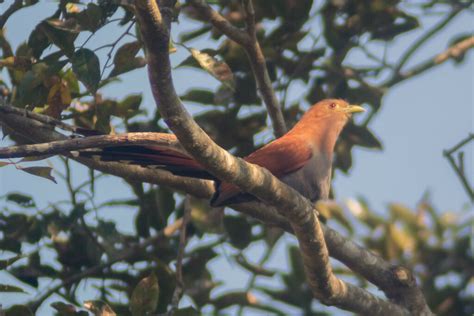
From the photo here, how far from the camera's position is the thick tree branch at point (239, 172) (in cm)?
252

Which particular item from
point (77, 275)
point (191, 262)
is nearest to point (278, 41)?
point (191, 262)

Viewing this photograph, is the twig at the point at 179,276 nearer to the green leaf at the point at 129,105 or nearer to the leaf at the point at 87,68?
the green leaf at the point at 129,105

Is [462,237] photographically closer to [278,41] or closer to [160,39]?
[278,41]

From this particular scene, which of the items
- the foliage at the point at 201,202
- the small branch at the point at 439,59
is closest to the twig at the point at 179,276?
the foliage at the point at 201,202

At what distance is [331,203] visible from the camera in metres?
4.48

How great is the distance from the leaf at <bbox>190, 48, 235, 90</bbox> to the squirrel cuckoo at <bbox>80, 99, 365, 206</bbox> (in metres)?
0.44

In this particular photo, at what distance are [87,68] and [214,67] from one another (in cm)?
80

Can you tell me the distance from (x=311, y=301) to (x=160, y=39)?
8.71ft

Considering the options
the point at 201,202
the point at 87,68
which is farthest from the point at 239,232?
the point at 87,68

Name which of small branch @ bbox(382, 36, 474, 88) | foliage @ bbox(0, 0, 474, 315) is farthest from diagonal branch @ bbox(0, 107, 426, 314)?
small branch @ bbox(382, 36, 474, 88)

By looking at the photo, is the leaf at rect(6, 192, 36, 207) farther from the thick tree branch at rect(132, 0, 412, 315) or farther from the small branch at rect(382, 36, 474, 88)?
the small branch at rect(382, 36, 474, 88)

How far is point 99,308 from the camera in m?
3.49

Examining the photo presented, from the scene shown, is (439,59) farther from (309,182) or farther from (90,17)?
(90,17)

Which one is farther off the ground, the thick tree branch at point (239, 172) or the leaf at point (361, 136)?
the leaf at point (361, 136)
